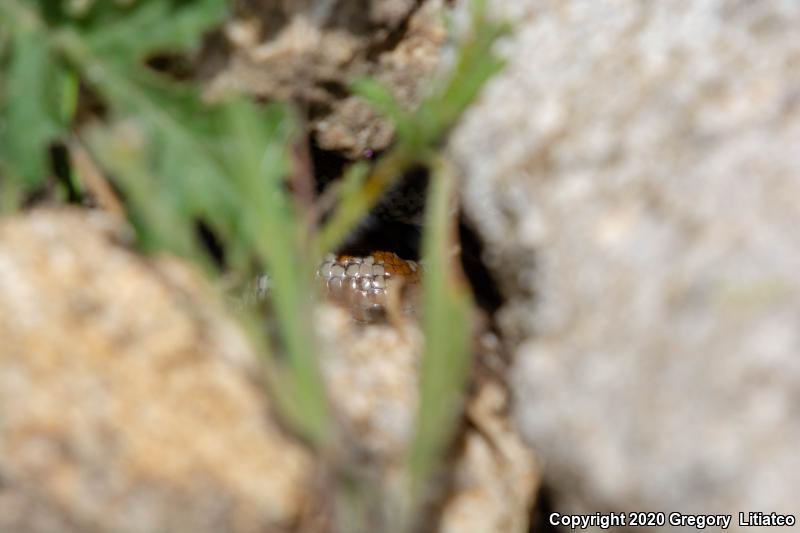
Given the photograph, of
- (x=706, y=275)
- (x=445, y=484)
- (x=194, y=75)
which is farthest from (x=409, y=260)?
(x=706, y=275)

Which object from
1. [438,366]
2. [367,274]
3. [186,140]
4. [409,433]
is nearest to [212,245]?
[367,274]

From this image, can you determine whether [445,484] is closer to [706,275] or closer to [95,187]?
[706,275]

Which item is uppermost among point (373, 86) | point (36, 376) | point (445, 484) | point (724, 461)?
point (373, 86)

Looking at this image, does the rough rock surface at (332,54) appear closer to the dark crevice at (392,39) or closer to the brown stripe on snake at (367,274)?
the dark crevice at (392,39)

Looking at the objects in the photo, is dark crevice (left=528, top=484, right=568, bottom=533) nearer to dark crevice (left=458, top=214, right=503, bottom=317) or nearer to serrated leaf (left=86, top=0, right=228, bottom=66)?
dark crevice (left=458, top=214, right=503, bottom=317)

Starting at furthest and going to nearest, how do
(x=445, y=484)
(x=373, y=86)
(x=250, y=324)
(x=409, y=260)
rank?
(x=409, y=260) < (x=373, y=86) < (x=445, y=484) < (x=250, y=324)

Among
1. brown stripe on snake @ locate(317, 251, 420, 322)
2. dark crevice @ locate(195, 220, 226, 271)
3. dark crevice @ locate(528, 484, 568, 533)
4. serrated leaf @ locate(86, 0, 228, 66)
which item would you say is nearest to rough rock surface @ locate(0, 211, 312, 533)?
serrated leaf @ locate(86, 0, 228, 66)

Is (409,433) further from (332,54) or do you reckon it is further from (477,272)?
(332,54)
